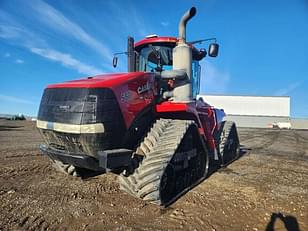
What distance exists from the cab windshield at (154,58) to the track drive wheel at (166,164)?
1.62 meters

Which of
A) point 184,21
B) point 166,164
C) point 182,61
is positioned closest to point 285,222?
point 166,164

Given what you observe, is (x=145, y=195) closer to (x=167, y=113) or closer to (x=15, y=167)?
(x=167, y=113)

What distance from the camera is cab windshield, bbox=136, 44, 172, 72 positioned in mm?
6199

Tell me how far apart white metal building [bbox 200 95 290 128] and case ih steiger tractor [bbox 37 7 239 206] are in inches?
1955

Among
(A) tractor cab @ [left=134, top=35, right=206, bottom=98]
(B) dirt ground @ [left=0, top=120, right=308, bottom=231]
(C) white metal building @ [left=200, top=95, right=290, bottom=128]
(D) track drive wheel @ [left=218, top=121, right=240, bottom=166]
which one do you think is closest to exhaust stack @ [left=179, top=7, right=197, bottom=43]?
(A) tractor cab @ [left=134, top=35, right=206, bottom=98]

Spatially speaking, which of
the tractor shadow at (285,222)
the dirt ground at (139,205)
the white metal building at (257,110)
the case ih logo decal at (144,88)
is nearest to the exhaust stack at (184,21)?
the case ih logo decal at (144,88)

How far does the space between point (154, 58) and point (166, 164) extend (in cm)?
288

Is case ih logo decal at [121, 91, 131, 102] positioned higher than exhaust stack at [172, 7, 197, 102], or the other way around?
exhaust stack at [172, 7, 197, 102]

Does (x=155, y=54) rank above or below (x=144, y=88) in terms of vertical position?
above

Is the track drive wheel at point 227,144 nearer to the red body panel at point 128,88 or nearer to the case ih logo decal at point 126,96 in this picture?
the red body panel at point 128,88

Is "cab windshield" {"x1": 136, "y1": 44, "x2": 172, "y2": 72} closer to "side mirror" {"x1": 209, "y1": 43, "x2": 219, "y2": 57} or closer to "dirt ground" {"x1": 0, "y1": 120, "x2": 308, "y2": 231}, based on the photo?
"side mirror" {"x1": 209, "y1": 43, "x2": 219, "y2": 57}

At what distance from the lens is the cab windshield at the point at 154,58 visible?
620 centimetres

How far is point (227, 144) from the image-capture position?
8.48 metres

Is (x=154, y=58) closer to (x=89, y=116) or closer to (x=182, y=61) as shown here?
(x=182, y=61)
